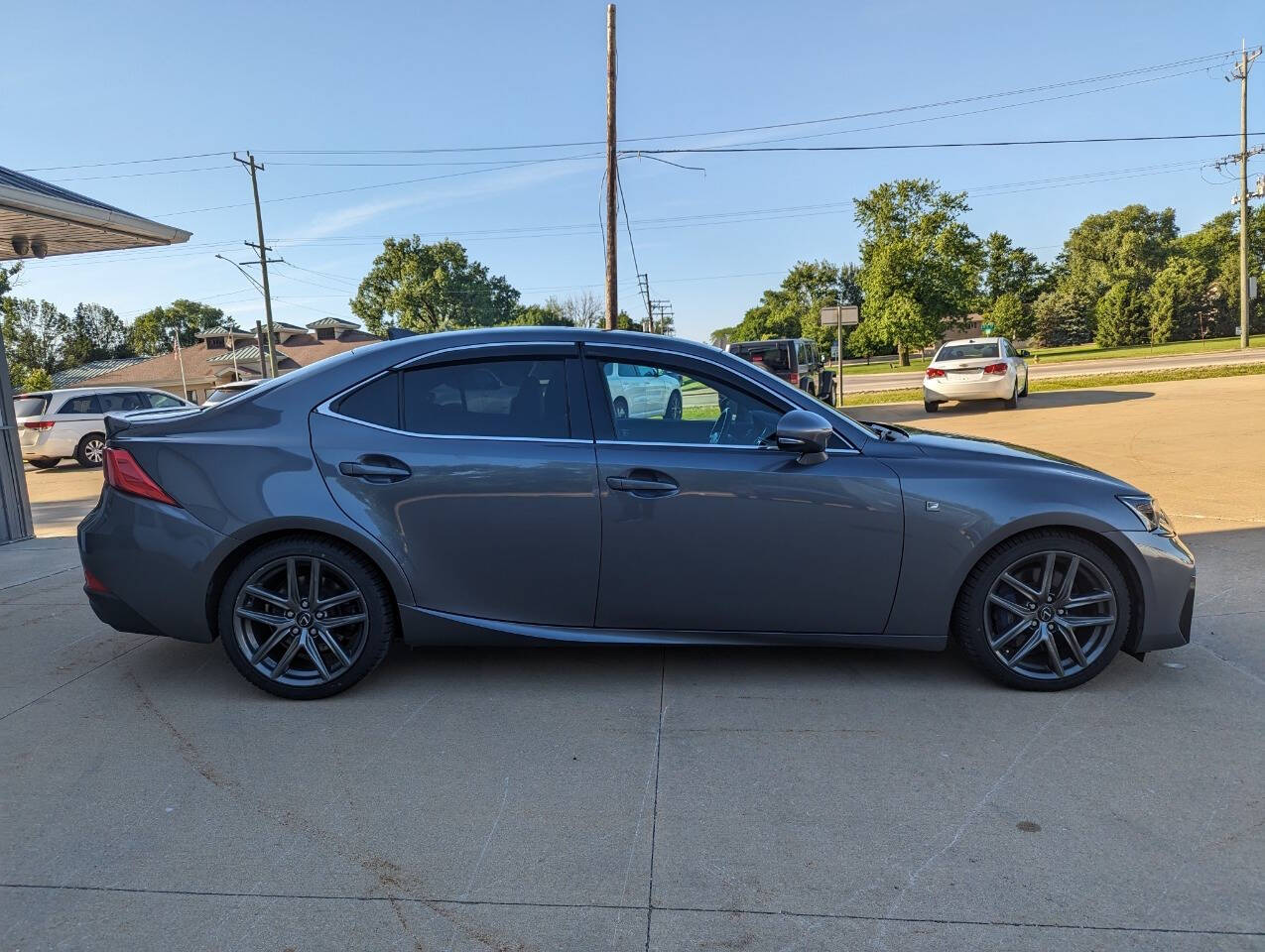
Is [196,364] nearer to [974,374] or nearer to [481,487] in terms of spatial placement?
[974,374]

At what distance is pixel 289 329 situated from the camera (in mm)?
68562

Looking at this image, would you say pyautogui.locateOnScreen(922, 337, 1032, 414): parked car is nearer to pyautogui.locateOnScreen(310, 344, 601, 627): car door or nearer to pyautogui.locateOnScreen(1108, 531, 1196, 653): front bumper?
pyautogui.locateOnScreen(1108, 531, 1196, 653): front bumper

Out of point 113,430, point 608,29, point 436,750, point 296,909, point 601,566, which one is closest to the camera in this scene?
point 296,909

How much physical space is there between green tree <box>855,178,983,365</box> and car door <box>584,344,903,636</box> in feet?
148

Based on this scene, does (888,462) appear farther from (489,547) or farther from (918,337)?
(918,337)

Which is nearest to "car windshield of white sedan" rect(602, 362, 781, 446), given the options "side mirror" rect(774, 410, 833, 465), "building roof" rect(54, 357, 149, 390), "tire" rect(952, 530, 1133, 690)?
"side mirror" rect(774, 410, 833, 465)

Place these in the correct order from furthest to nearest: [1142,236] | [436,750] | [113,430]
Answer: [1142,236]
[113,430]
[436,750]

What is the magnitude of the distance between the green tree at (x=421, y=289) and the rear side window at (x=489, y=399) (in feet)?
259

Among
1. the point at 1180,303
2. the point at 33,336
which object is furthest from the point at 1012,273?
the point at 33,336

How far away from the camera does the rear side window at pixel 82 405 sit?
1758 cm

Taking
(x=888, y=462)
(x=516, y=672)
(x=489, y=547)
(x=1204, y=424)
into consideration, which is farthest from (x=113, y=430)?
(x=1204, y=424)

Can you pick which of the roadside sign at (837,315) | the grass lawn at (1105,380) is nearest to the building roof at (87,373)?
the roadside sign at (837,315)

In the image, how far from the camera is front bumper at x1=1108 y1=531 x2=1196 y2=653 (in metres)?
3.59

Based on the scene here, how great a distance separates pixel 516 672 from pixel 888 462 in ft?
6.42
